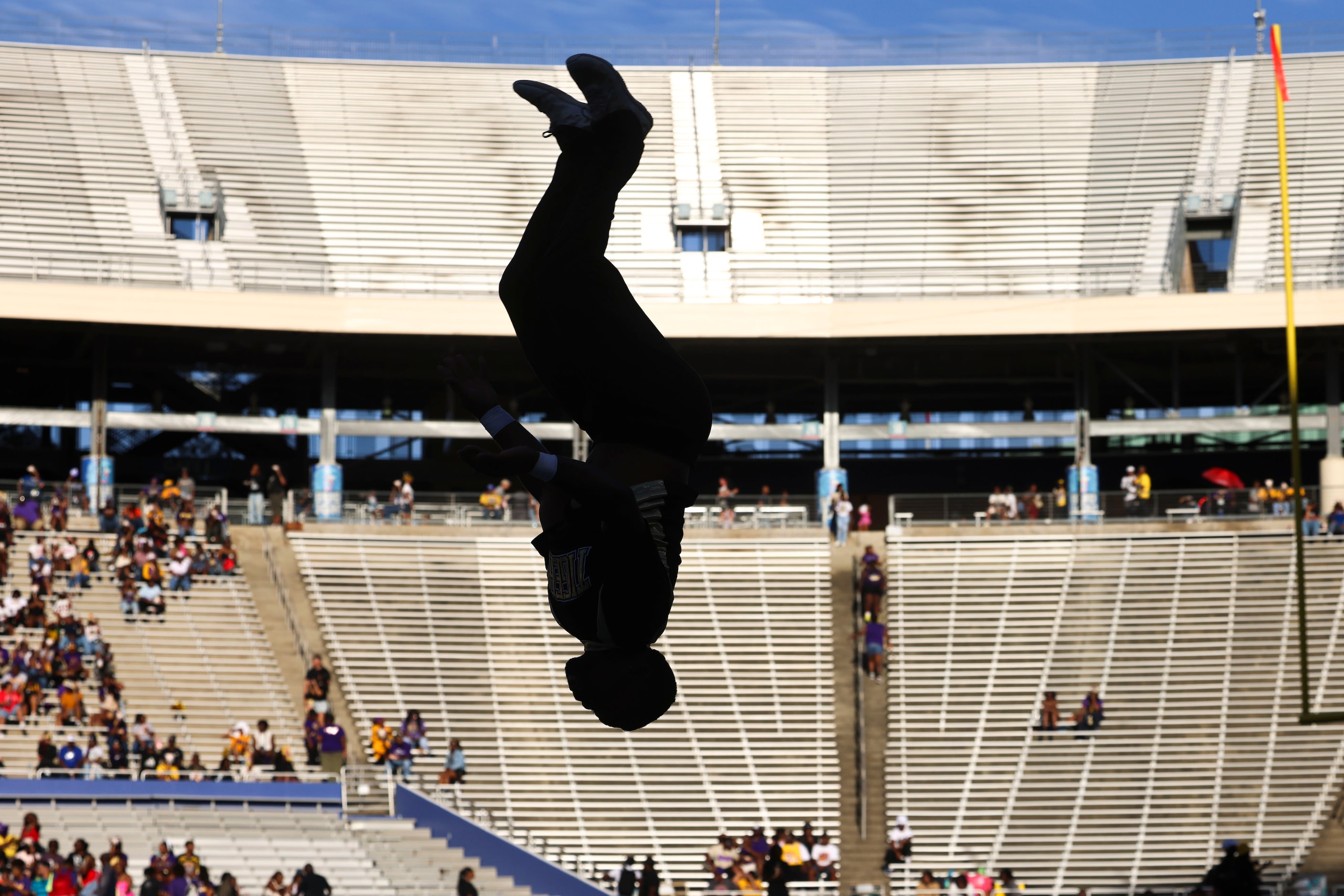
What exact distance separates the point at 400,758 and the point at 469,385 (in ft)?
60.8

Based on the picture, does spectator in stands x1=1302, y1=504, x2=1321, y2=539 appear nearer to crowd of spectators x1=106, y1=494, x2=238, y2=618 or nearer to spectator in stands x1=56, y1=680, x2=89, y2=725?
crowd of spectators x1=106, y1=494, x2=238, y2=618

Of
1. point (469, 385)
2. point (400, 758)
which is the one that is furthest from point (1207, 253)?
point (469, 385)

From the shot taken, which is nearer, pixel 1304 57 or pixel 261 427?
pixel 261 427

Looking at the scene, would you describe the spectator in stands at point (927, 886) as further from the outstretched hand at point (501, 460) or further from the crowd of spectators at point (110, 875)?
the outstretched hand at point (501, 460)

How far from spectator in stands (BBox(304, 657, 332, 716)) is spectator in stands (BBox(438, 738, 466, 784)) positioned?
1970 mm

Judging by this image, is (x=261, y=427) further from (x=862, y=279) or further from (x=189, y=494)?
(x=862, y=279)

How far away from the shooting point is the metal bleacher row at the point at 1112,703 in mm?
21984

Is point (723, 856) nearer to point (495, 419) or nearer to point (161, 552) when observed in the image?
point (161, 552)

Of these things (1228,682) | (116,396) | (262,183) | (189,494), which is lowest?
(1228,682)

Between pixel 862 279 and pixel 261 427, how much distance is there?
41.2ft

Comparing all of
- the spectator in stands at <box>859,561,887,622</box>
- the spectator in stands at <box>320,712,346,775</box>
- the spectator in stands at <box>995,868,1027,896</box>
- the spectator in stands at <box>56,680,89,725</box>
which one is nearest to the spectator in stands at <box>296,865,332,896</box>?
the spectator in stands at <box>320,712,346,775</box>

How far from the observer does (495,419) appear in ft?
14.6

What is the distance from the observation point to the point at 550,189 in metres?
4.83

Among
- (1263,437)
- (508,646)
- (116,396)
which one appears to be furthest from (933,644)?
(116,396)
